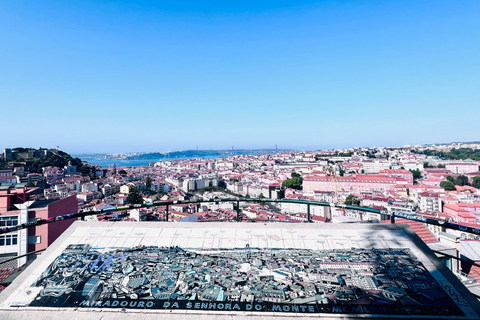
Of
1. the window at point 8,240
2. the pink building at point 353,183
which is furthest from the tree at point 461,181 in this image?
the window at point 8,240

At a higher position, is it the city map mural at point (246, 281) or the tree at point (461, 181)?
the city map mural at point (246, 281)

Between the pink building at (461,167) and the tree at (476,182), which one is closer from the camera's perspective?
the tree at (476,182)

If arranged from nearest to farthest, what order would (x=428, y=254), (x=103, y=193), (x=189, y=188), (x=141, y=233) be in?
1. (x=428, y=254)
2. (x=141, y=233)
3. (x=103, y=193)
4. (x=189, y=188)

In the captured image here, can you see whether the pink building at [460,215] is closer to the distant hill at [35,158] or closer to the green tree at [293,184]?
the green tree at [293,184]

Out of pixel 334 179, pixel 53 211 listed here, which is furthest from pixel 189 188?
pixel 53 211

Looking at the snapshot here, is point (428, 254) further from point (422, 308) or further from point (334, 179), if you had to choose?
point (334, 179)

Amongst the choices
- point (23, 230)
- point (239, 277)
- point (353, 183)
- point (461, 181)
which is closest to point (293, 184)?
point (353, 183)

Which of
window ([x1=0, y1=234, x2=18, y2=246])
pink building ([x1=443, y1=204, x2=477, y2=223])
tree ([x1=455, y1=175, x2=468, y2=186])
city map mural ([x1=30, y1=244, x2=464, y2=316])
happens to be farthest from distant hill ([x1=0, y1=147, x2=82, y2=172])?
tree ([x1=455, y1=175, x2=468, y2=186])
